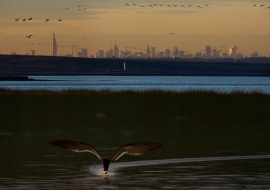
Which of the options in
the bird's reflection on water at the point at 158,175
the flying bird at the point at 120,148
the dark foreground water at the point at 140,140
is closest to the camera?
the bird's reflection on water at the point at 158,175

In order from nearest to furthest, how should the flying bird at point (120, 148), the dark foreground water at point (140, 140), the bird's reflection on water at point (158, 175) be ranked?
the bird's reflection on water at point (158, 175) → the flying bird at point (120, 148) → the dark foreground water at point (140, 140)

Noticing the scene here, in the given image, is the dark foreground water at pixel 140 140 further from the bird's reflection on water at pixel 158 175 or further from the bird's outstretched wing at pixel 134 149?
the bird's outstretched wing at pixel 134 149

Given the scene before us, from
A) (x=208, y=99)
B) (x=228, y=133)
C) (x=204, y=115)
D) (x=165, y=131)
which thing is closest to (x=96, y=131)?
(x=165, y=131)

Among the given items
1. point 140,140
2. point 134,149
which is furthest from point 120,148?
point 140,140

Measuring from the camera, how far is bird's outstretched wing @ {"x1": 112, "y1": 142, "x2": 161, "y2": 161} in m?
15.9

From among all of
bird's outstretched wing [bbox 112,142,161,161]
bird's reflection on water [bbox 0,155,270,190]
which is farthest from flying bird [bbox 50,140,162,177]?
bird's reflection on water [bbox 0,155,270,190]

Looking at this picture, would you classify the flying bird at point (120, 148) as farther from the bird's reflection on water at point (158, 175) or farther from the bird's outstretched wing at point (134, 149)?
the bird's reflection on water at point (158, 175)

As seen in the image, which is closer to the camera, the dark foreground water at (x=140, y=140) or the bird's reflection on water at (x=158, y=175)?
the bird's reflection on water at (x=158, y=175)

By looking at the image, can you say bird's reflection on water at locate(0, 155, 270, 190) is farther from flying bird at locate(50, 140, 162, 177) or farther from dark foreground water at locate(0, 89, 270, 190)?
flying bird at locate(50, 140, 162, 177)

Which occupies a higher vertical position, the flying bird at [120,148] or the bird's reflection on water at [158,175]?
the flying bird at [120,148]

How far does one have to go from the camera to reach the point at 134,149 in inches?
632

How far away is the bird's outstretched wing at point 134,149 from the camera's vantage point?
15.9 metres

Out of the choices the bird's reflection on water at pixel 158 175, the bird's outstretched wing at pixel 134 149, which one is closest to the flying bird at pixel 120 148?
the bird's outstretched wing at pixel 134 149

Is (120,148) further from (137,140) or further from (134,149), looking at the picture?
(137,140)
